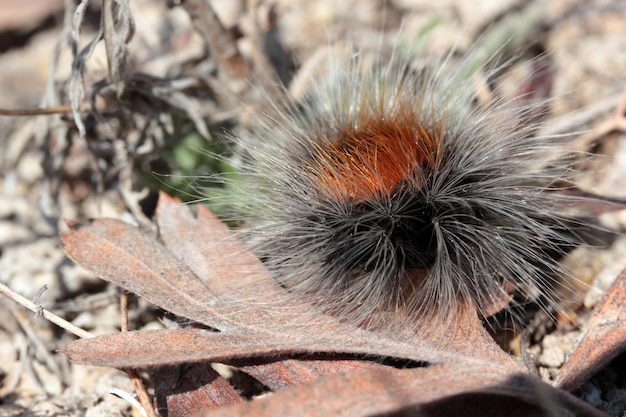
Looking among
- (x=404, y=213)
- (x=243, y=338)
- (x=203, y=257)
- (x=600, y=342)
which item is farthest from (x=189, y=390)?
(x=600, y=342)

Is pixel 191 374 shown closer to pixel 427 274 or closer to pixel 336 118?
pixel 427 274

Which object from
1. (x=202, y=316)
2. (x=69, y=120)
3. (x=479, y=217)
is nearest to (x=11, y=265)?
(x=69, y=120)

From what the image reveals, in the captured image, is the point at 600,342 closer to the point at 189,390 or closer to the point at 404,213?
the point at 404,213

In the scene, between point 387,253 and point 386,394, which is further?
point 387,253

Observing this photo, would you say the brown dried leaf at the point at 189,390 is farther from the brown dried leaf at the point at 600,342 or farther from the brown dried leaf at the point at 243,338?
the brown dried leaf at the point at 600,342

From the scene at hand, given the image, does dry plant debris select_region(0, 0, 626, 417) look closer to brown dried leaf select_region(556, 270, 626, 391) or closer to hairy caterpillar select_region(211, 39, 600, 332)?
brown dried leaf select_region(556, 270, 626, 391)

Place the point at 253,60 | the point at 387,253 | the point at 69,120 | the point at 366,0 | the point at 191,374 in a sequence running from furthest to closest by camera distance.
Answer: the point at 366,0 < the point at 253,60 < the point at 69,120 < the point at 387,253 < the point at 191,374

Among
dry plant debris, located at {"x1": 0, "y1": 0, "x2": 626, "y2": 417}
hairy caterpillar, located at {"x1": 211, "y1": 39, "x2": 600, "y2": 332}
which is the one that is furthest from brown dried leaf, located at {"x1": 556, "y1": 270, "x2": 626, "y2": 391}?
hairy caterpillar, located at {"x1": 211, "y1": 39, "x2": 600, "y2": 332}
